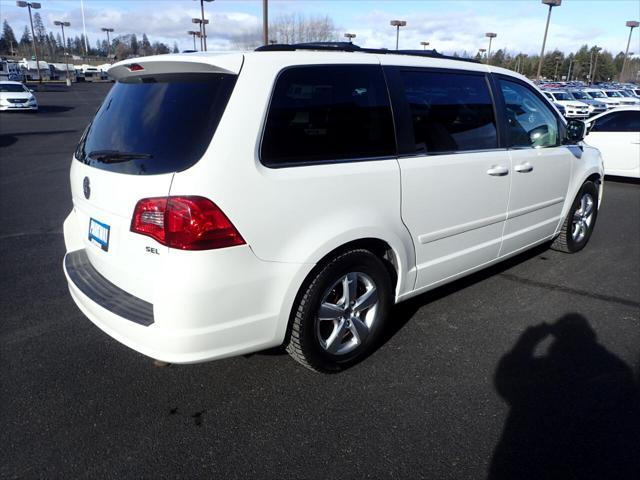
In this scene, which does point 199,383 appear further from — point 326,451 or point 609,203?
point 609,203

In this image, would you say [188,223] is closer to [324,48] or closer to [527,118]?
[324,48]

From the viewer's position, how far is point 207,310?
2.38 meters

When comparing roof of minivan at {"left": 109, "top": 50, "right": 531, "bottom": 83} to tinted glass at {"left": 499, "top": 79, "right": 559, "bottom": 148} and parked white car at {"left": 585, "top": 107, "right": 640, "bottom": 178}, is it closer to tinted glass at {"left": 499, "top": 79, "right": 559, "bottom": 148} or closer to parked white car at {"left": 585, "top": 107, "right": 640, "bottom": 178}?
tinted glass at {"left": 499, "top": 79, "right": 559, "bottom": 148}

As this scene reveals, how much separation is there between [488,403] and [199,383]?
1677mm

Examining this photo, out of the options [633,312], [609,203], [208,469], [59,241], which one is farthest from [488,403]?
[609,203]

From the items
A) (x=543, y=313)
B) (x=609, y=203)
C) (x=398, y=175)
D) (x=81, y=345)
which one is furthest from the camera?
(x=609, y=203)

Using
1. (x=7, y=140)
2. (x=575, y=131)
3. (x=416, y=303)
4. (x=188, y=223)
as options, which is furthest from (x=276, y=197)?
(x=7, y=140)

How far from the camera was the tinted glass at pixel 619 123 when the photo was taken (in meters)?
10.5

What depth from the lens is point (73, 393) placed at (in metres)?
2.87

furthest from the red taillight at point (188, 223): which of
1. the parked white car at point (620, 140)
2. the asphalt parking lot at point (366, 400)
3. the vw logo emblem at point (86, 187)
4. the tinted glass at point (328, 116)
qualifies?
the parked white car at point (620, 140)

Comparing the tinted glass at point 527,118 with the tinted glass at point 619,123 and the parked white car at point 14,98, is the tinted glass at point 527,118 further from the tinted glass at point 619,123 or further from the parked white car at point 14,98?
the parked white car at point 14,98

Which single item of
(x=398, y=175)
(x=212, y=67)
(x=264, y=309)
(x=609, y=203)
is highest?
(x=212, y=67)

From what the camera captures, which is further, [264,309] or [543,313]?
[543,313]

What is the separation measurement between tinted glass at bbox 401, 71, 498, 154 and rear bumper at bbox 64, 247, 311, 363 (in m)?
1.36
